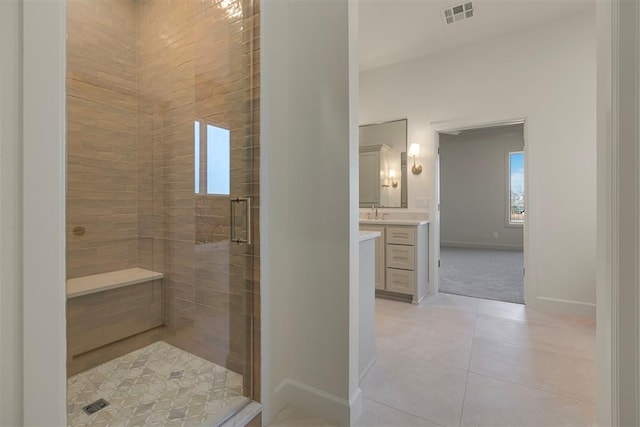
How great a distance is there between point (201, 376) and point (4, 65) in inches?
66.4

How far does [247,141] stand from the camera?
4.91 ft

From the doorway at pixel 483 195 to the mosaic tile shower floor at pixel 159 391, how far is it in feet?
16.8

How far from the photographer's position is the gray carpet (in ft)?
11.5

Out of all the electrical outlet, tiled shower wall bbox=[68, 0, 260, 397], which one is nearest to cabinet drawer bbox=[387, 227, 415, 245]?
the electrical outlet

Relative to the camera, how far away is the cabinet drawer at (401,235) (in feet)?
10.3

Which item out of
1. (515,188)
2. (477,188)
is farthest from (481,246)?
(515,188)

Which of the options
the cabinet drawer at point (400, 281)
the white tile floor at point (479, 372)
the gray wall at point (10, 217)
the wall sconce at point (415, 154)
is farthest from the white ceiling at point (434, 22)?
the white tile floor at point (479, 372)

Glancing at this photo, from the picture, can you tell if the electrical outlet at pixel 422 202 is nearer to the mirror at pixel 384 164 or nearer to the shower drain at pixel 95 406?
the mirror at pixel 384 164

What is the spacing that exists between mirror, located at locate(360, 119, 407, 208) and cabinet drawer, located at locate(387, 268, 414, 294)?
3.09 feet

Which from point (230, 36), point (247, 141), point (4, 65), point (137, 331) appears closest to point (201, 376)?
point (137, 331)

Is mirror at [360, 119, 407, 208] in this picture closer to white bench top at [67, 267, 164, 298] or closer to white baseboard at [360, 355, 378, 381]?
white baseboard at [360, 355, 378, 381]

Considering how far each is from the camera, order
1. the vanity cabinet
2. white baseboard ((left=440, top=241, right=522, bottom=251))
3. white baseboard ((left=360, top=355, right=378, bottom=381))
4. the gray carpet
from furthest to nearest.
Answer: white baseboard ((left=440, top=241, right=522, bottom=251))
the gray carpet
the vanity cabinet
white baseboard ((left=360, top=355, right=378, bottom=381))

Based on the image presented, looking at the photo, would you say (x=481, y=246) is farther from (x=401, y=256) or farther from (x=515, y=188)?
(x=401, y=256)

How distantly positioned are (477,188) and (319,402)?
24.0 ft
